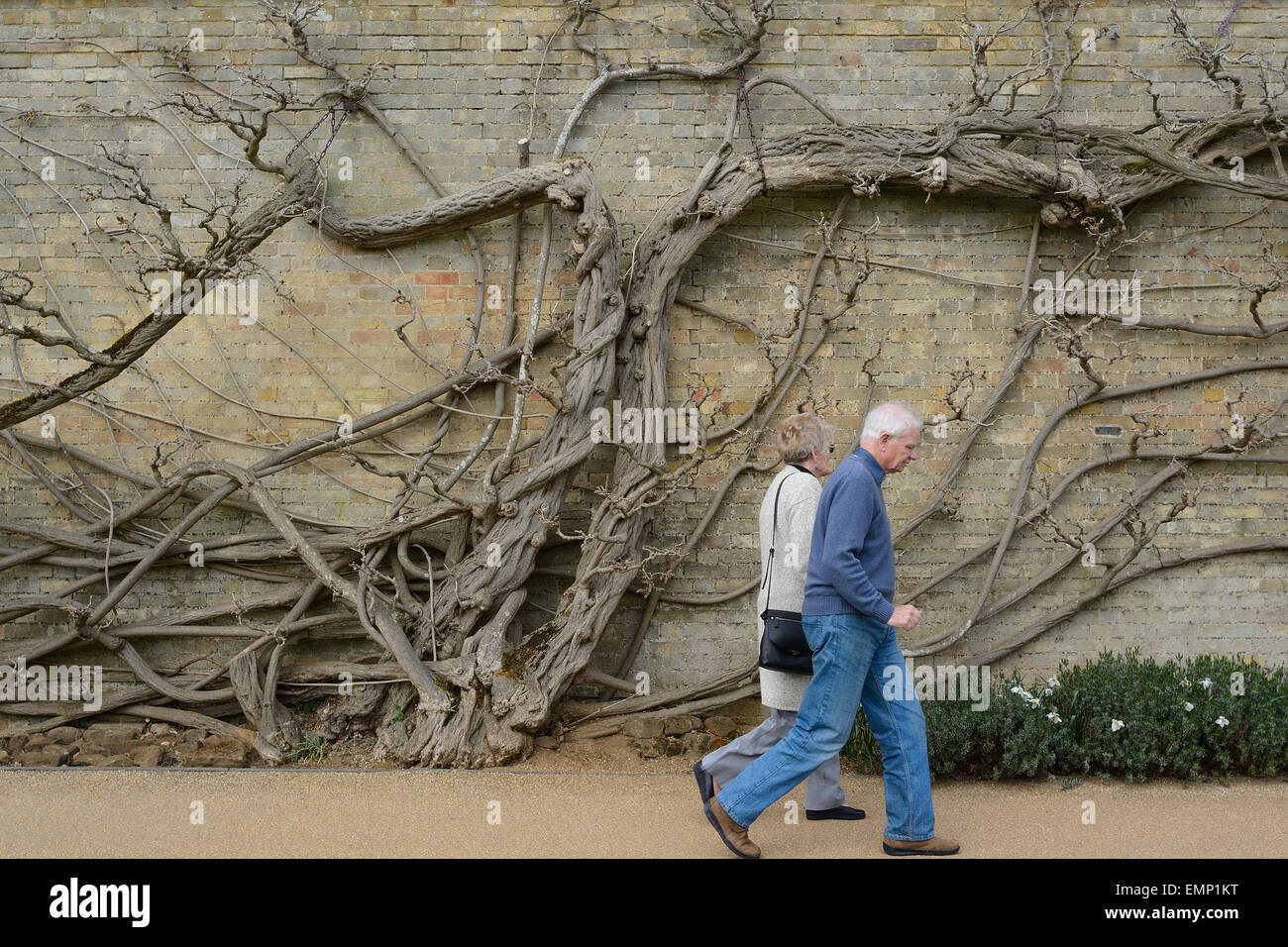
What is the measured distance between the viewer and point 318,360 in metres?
5.96

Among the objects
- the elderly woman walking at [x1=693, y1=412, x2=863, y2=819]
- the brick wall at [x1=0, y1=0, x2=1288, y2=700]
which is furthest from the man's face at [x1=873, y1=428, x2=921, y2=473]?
the brick wall at [x1=0, y1=0, x2=1288, y2=700]

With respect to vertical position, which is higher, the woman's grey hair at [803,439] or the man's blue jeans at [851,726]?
the woman's grey hair at [803,439]

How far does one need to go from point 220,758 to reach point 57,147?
3.73m

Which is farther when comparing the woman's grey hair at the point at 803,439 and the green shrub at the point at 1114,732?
the green shrub at the point at 1114,732

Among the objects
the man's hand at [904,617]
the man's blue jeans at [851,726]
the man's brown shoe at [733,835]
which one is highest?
the man's hand at [904,617]

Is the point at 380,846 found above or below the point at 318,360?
below

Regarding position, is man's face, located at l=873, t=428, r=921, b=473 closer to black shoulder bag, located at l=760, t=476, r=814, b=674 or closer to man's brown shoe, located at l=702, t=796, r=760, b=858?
black shoulder bag, located at l=760, t=476, r=814, b=674

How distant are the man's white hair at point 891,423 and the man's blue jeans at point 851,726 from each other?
0.68 m

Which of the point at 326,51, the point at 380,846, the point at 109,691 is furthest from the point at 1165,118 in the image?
the point at 109,691

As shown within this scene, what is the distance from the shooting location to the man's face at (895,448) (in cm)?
375

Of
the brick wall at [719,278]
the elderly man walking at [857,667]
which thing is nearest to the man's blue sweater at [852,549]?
the elderly man walking at [857,667]

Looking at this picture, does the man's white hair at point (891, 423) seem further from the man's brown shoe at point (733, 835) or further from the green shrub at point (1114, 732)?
the green shrub at point (1114, 732)

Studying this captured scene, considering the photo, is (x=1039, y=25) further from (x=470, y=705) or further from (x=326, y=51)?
(x=470, y=705)

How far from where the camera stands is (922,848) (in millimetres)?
3785
